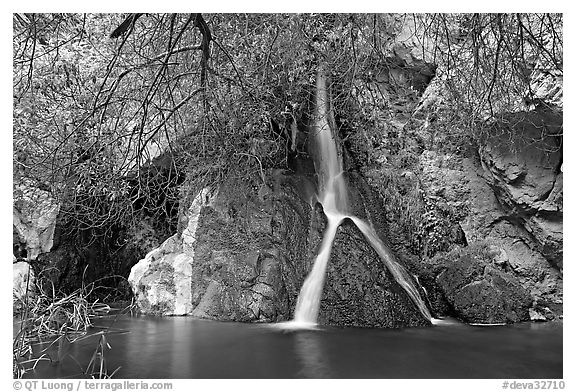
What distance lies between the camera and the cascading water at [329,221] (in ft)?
10.6

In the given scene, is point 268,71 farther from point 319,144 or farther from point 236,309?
point 236,309

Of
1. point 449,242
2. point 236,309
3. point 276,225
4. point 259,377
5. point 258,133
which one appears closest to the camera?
point 259,377

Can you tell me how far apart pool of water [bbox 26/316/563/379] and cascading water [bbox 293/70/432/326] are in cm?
27

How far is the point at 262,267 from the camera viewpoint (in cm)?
347

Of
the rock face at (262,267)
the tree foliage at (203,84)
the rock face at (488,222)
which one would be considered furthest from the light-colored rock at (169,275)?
the rock face at (488,222)

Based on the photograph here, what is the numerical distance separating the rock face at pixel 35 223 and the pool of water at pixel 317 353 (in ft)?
3.59

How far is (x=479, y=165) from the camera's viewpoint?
3.90m

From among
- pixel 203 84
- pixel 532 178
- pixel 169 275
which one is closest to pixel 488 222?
pixel 532 178

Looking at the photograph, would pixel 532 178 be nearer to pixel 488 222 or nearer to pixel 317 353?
pixel 488 222

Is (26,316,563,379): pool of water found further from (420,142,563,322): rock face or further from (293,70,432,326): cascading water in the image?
(420,142,563,322): rock face

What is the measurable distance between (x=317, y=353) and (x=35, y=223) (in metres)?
2.46

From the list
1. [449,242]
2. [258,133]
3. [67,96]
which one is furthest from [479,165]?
[67,96]

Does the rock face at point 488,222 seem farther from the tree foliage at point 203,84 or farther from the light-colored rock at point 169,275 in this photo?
the light-colored rock at point 169,275

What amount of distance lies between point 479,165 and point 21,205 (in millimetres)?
3189
